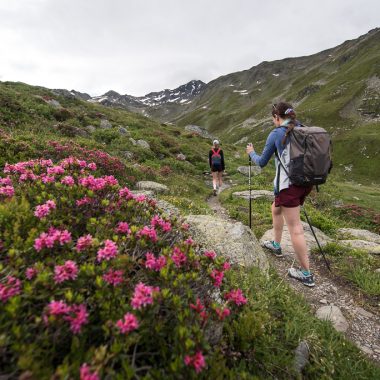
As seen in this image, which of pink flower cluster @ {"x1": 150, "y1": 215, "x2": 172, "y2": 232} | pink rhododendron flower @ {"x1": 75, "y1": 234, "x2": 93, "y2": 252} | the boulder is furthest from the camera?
the boulder

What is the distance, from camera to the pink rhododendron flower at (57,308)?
2.12m

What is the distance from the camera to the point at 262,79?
199375mm

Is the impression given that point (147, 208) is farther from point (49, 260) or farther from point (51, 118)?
point (51, 118)

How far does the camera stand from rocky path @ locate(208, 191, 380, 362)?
4852 mm

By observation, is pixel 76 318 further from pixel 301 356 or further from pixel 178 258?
pixel 301 356

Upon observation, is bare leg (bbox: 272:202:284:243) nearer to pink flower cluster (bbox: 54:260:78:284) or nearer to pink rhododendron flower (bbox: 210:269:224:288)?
pink rhododendron flower (bbox: 210:269:224:288)

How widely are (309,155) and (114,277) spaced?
4241 mm

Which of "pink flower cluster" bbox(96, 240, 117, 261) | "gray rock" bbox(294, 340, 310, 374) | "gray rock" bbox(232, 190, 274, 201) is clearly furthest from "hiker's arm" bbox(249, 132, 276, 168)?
"gray rock" bbox(232, 190, 274, 201)

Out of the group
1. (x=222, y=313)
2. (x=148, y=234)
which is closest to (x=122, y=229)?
(x=148, y=234)

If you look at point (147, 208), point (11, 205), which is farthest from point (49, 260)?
point (147, 208)

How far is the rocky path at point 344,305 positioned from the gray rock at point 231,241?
843 mm

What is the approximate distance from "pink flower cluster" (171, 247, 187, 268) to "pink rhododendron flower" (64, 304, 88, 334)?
1.09 metres

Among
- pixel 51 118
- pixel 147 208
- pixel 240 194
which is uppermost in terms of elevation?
pixel 51 118

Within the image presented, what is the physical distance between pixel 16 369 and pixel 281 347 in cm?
325
